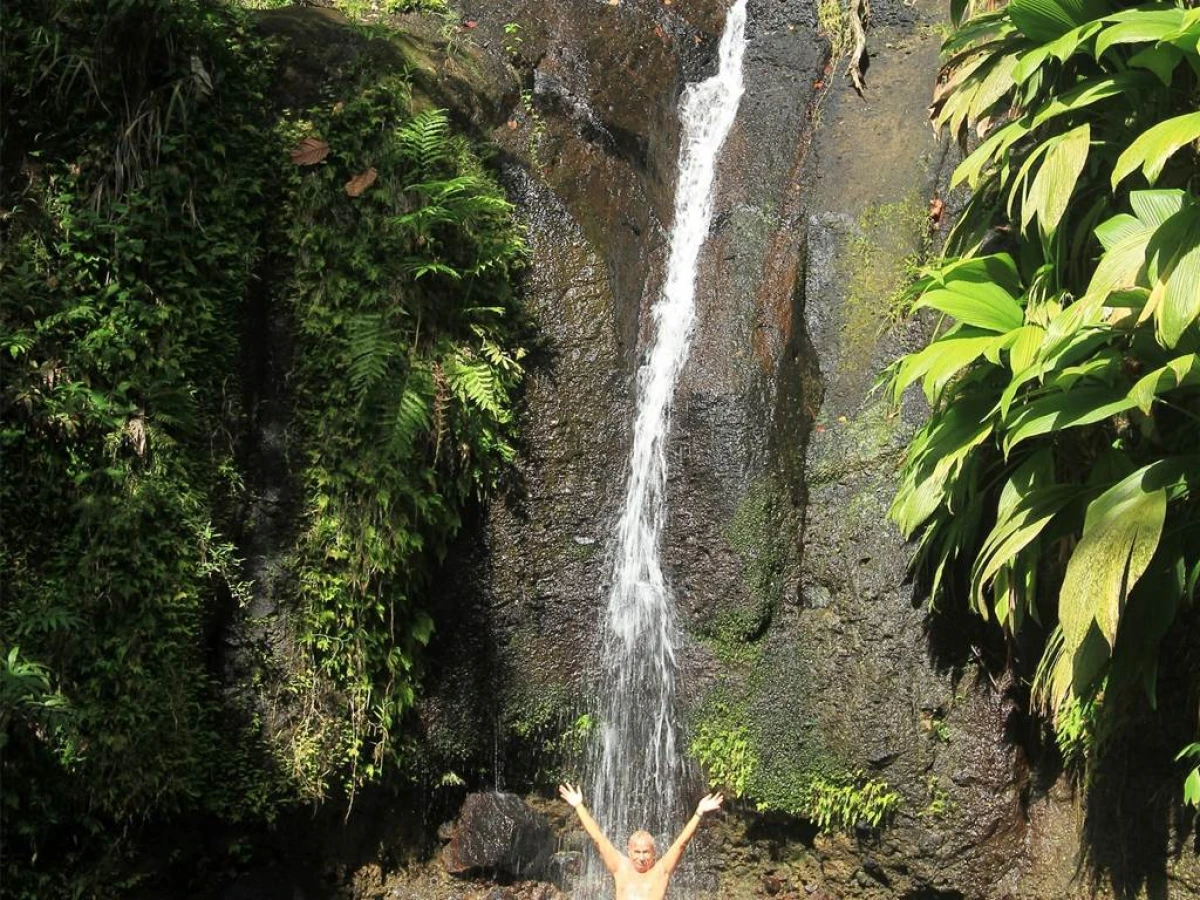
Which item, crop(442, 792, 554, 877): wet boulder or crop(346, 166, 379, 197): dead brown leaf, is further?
crop(346, 166, 379, 197): dead brown leaf

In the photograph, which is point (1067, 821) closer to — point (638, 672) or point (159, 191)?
point (638, 672)

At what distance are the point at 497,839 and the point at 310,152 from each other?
13.3 feet

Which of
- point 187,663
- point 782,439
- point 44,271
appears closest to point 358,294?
point 44,271

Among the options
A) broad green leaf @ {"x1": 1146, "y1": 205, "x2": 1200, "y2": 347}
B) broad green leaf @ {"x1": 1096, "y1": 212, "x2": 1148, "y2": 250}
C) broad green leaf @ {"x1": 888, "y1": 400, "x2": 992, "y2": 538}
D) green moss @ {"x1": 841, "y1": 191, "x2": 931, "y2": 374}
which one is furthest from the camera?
green moss @ {"x1": 841, "y1": 191, "x2": 931, "y2": 374}

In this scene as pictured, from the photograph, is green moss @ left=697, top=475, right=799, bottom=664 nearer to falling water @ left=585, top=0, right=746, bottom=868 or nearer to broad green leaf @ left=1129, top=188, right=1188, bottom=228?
falling water @ left=585, top=0, right=746, bottom=868

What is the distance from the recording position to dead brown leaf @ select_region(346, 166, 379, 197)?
6641 mm

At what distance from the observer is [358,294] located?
256 inches

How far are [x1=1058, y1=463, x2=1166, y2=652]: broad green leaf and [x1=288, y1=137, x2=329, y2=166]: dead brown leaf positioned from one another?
453cm

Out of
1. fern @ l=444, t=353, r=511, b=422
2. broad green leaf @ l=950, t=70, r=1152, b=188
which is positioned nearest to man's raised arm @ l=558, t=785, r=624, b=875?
fern @ l=444, t=353, r=511, b=422

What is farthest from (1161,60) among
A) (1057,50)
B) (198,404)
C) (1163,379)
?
(198,404)

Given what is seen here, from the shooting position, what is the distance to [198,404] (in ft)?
19.8

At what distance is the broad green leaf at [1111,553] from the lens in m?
4.55

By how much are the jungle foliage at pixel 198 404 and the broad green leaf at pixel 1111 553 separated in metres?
3.18

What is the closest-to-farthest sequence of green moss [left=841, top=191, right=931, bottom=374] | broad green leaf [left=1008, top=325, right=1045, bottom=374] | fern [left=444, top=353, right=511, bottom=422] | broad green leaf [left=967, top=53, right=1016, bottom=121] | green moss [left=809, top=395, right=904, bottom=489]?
1. broad green leaf [left=1008, top=325, right=1045, bottom=374]
2. broad green leaf [left=967, top=53, right=1016, bottom=121]
3. fern [left=444, top=353, right=511, bottom=422]
4. green moss [left=809, top=395, right=904, bottom=489]
5. green moss [left=841, top=191, right=931, bottom=374]
